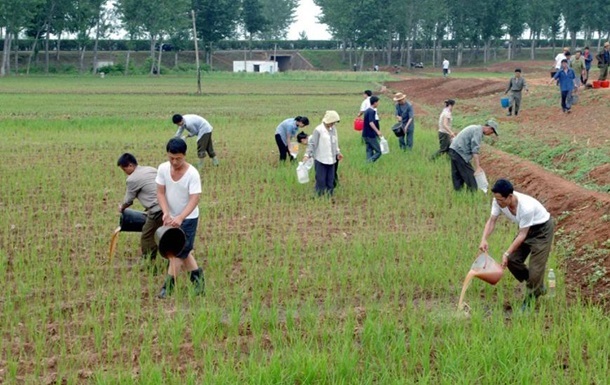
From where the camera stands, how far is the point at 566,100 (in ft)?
75.4

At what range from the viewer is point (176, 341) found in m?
6.73

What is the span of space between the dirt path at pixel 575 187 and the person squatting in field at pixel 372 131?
206 centimetres

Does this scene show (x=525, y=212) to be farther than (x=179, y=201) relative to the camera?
No

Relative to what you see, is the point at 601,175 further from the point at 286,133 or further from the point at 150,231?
the point at 150,231

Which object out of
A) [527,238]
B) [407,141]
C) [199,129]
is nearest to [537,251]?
[527,238]

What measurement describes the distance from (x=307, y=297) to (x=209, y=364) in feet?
6.91

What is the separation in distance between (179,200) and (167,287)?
31.7 inches

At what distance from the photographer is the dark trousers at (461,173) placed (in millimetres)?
13211

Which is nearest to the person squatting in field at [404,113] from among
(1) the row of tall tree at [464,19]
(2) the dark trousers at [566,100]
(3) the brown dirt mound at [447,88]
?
(2) the dark trousers at [566,100]

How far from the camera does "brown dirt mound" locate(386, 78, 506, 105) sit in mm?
38375

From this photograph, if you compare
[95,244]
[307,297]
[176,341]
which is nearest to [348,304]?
[307,297]

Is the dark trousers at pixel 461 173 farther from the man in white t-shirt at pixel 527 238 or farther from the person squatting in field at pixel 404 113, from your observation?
the man in white t-shirt at pixel 527 238

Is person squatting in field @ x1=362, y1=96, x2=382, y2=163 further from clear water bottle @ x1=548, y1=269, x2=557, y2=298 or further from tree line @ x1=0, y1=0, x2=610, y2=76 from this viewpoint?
tree line @ x1=0, y1=0, x2=610, y2=76

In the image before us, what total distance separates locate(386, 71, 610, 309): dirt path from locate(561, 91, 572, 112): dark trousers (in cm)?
23
